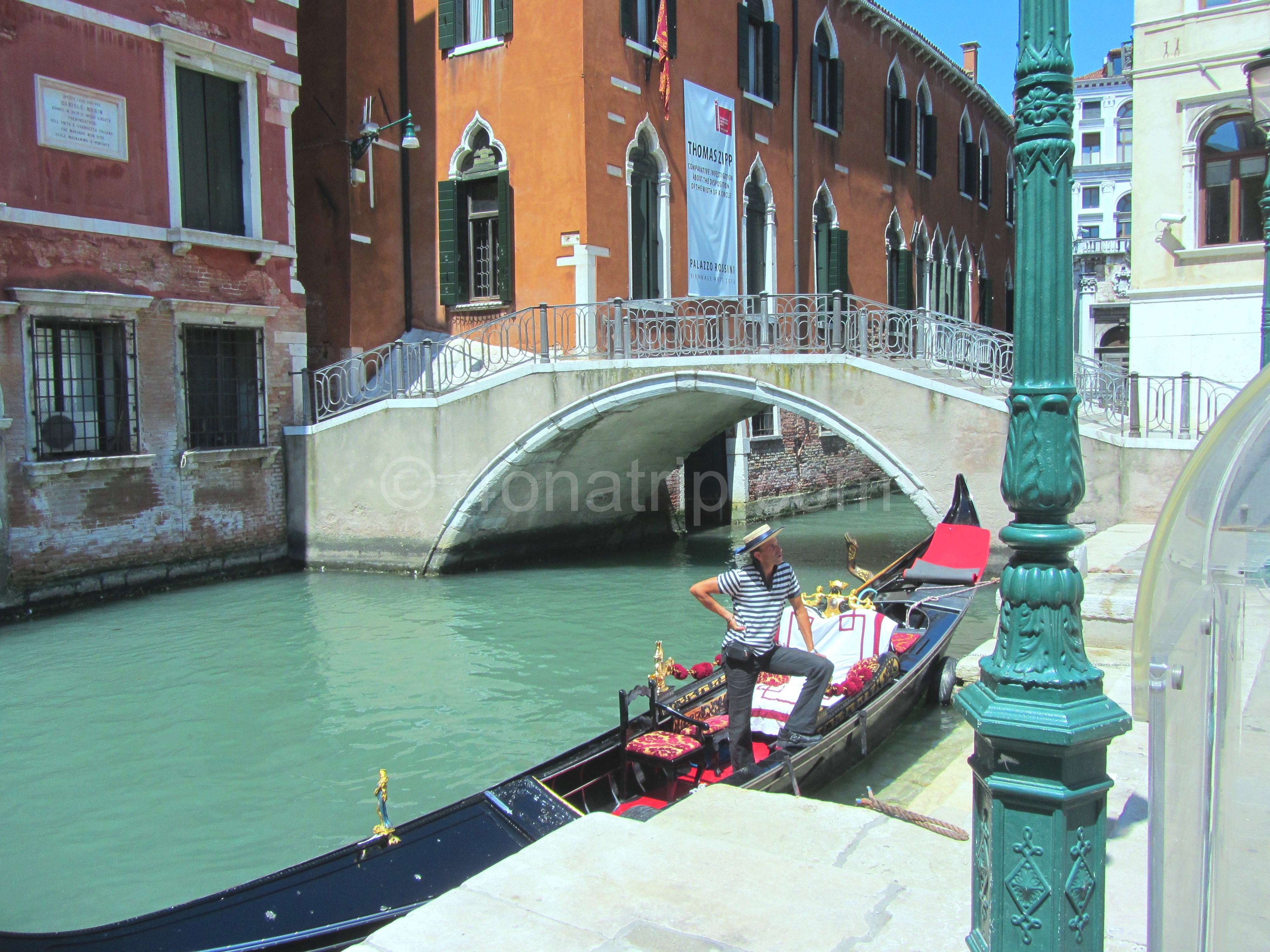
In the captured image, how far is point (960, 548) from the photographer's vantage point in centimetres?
748

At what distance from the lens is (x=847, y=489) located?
17.3m

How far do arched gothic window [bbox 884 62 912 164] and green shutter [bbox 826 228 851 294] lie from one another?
271 centimetres

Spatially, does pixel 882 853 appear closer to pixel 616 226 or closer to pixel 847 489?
pixel 616 226

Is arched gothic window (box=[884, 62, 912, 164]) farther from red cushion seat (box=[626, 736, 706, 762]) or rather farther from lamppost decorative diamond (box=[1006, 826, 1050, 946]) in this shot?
lamppost decorative diamond (box=[1006, 826, 1050, 946])

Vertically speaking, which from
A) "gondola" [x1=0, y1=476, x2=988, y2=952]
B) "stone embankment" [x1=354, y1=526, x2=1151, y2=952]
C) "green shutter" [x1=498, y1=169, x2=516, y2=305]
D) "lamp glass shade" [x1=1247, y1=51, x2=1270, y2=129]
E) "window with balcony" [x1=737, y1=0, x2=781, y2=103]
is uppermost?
"window with balcony" [x1=737, y1=0, x2=781, y2=103]


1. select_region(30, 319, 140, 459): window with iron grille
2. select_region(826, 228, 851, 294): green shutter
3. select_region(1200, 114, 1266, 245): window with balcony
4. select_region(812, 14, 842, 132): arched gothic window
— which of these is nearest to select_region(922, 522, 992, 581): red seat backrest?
select_region(1200, 114, 1266, 245): window with balcony

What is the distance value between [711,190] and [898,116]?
623 centimetres

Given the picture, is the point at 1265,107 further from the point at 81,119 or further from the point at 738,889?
the point at 81,119

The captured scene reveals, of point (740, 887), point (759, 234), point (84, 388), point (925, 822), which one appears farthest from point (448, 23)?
point (740, 887)

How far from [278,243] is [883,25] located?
10.7m

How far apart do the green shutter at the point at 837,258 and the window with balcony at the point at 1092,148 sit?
81.8ft

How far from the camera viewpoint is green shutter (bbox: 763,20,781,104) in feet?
44.9

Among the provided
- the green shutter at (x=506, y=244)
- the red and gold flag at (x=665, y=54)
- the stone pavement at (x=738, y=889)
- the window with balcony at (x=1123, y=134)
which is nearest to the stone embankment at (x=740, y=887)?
the stone pavement at (x=738, y=889)

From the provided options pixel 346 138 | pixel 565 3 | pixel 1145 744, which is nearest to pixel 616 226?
pixel 565 3
